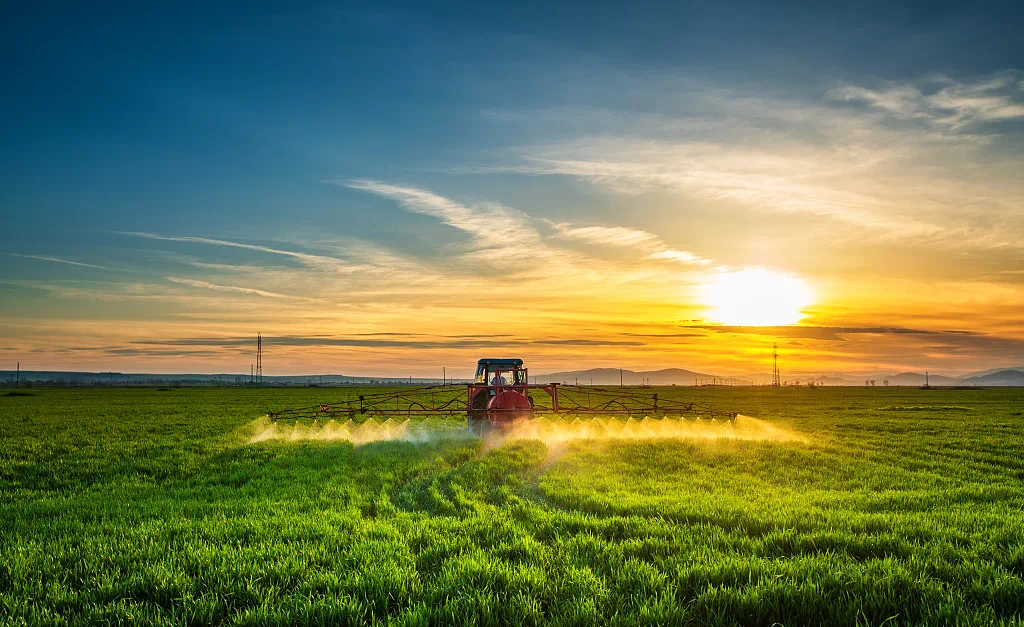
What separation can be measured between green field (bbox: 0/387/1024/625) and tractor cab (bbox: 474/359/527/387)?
9187 millimetres

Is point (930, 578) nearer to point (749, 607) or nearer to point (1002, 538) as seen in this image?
point (749, 607)

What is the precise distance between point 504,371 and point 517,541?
19.1 m

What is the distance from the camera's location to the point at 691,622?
246 inches

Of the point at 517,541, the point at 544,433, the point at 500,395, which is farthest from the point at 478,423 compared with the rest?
the point at 517,541

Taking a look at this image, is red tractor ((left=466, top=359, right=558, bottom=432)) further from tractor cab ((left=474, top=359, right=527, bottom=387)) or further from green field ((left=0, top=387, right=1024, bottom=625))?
green field ((left=0, top=387, right=1024, bottom=625))

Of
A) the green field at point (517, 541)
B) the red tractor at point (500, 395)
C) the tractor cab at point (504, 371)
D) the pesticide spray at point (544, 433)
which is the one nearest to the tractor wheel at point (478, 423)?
the red tractor at point (500, 395)

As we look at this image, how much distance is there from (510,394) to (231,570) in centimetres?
1812

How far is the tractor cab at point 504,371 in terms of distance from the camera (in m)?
27.9

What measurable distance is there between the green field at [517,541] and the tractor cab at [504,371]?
9.19 metres

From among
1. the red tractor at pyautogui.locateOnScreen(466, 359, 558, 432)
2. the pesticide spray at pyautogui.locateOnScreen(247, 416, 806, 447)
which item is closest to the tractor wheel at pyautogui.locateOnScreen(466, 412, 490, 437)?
the red tractor at pyautogui.locateOnScreen(466, 359, 558, 432)

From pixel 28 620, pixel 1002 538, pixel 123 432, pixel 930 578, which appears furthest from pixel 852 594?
pixel 123 432

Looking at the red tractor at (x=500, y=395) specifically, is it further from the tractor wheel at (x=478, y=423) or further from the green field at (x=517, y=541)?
the green field at (x=517, y=541)

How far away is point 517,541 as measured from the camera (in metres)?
8.93

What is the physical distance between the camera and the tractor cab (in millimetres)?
27922
